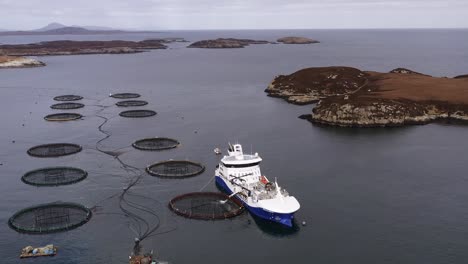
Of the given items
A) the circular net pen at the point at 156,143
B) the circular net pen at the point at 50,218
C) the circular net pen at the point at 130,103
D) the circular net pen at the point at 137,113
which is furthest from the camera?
the circular net pen at the point at 130,103

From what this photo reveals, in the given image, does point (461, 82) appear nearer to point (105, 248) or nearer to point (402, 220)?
point (402, 220)

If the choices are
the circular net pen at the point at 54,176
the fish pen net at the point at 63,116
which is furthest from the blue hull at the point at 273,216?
the fish pen net at the point at 63,116

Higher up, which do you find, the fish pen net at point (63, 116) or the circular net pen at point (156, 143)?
the fish pen net at point (63, 116)

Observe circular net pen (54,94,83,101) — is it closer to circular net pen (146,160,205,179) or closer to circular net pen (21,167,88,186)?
circular net pen (21,167,88,186)

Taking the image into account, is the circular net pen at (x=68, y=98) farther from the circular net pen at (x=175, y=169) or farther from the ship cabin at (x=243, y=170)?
the ship cabin at (x=243, y=170)

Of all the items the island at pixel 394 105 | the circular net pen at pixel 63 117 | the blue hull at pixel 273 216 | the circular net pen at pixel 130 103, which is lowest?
the blue hull at pixel 273 216

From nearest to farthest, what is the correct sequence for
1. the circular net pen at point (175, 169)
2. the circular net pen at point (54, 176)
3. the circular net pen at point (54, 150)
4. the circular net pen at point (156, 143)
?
the circular net pen at point (54, 176) < the circular net pen at point (175, 169) < the circular net pen at point (54, 150) < the circular net pen at point (156, 143)

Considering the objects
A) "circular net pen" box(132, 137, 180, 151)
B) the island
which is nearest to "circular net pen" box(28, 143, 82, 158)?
"circular net pen" box(132, 137, 180, 151)
